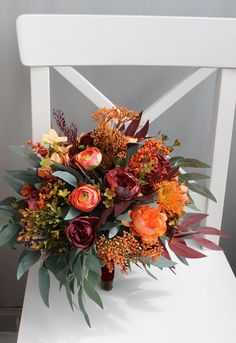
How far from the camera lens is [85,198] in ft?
1.97

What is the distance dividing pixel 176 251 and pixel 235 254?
0.52m

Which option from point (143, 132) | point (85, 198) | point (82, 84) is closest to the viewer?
point (85, 198)

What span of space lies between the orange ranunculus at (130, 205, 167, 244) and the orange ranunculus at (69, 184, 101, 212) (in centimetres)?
6

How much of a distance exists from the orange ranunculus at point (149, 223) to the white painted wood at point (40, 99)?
0.30m

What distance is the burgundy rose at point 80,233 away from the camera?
0.60 metres

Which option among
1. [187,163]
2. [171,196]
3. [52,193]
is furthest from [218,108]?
[52,193]

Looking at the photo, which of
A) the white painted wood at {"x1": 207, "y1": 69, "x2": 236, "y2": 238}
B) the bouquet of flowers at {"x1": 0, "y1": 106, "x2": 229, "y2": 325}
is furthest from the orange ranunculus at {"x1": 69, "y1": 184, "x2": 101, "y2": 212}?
the white painted wood at {"x1": 207, "y1": 69, "x2": 236, "y2": 238}

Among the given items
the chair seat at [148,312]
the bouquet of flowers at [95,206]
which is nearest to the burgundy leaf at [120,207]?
the bouquet of flowers at [95,206]

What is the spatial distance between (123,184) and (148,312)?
0.82 feet

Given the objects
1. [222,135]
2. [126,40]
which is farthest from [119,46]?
[222,135]

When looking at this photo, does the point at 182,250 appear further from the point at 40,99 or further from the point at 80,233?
the point at 40,99

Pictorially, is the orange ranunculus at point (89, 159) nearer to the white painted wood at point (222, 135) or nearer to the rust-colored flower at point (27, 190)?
the rust-colored flower at point (27, 190)

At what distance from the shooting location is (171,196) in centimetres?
65

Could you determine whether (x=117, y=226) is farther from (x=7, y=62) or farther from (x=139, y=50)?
(x=7, y=62)
